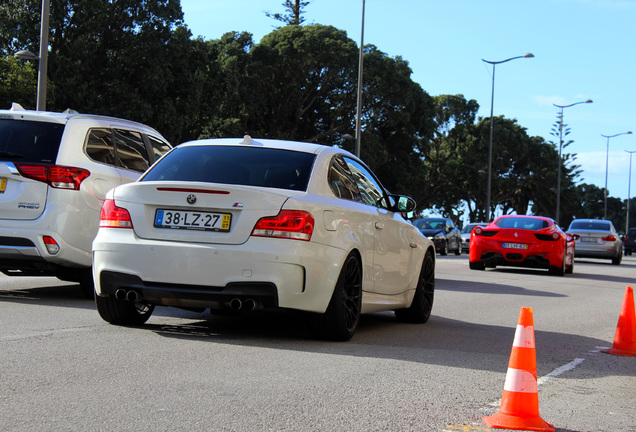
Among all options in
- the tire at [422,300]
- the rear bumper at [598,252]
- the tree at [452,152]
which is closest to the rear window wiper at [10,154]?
the tire at [422,300]

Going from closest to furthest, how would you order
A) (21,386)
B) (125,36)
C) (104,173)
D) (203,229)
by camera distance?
1. (21,386)
2. (203,229)
3. (104,173)
4. (125,36)

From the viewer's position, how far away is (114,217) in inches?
272

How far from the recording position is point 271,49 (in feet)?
155

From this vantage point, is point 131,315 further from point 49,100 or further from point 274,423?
point 49,100

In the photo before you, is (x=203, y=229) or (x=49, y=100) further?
(x=49, y=100)

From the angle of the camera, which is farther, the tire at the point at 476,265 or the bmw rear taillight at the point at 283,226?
the tire at the point at 476,265

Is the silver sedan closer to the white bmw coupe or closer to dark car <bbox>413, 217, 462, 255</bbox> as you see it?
dark car <bbox>413, 217, 462, 255</bbox>

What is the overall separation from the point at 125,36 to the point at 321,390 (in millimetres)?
34850

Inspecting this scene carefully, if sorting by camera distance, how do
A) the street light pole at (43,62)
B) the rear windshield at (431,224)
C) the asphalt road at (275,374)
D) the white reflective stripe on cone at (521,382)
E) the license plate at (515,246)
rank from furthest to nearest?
1. the rear windshield at (431,224)
2. the street light pole at (43,62)
3. the license plate at (515,246)
4. the white reflective stripe on cone at (521,382)
5. the asphalt road at (275,374)

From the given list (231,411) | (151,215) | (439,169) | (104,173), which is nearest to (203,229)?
(151,215)

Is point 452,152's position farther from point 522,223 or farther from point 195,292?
point 195,292

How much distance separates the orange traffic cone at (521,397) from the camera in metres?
4.41

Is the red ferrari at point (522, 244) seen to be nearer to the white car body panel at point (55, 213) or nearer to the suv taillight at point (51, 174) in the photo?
the white car body panel at point (55, 213)

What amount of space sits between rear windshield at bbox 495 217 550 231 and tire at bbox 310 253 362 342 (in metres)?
14.3
